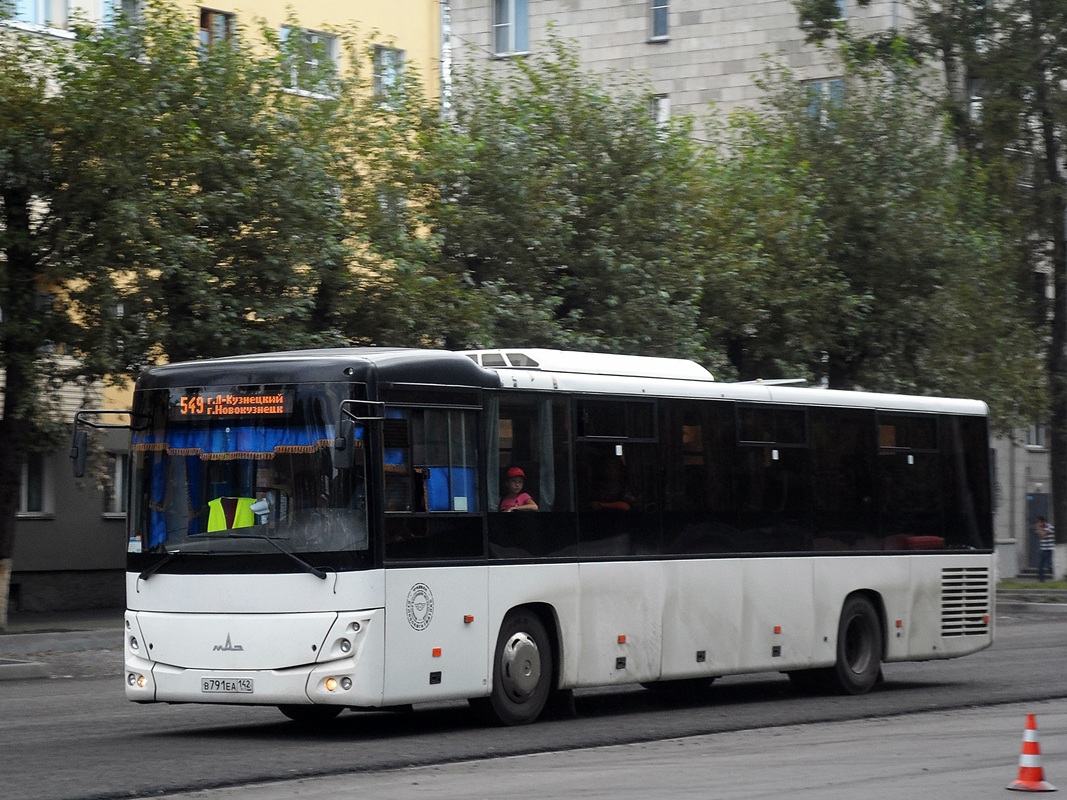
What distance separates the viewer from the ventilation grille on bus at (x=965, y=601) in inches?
747

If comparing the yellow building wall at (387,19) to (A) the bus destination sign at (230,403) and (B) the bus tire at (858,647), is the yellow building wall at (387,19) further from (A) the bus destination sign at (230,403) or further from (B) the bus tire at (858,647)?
(A) the bus destination sign at (230,403)

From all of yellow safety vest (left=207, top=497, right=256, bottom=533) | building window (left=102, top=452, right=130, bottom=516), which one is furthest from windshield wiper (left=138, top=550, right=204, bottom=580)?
building window (left=102, top=452, right=130, bottom=516)

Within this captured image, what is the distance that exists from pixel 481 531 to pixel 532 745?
1827 millimetres

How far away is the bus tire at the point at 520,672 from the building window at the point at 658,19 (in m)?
41.4

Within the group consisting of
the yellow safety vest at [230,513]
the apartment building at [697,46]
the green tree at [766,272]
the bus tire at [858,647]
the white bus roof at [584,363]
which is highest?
the apartment building at [697,46]

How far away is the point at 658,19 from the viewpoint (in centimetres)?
5391

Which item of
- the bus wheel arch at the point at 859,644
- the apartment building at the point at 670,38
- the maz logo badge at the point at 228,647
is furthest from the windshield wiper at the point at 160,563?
the apartment building at the point at 670,38

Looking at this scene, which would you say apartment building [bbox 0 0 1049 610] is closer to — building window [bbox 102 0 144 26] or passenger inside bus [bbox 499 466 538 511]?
building window [bbox 102 0 144 26]

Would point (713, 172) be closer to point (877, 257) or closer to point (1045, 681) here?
point (877, 257)

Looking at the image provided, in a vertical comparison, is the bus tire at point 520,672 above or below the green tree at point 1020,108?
below

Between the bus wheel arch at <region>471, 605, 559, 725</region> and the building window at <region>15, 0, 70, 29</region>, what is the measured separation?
19377 millimetres

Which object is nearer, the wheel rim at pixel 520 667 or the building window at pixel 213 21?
the wheel rim at pixel 520 667

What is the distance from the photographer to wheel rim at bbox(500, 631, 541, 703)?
548 inches

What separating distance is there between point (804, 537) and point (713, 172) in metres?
17.0
